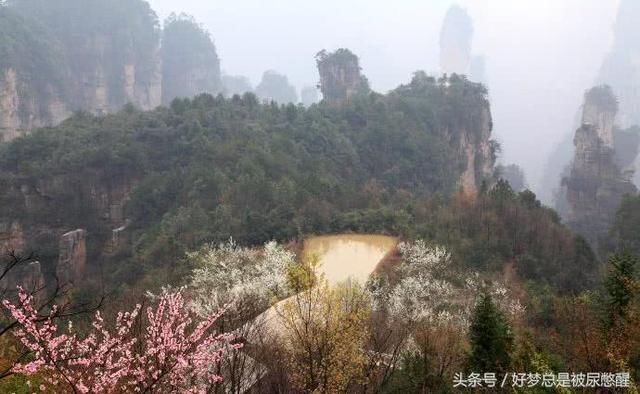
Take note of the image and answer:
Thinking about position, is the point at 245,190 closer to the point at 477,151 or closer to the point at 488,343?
the point at 488,343

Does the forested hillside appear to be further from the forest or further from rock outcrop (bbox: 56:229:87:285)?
rock outcrop (bbox: 56:229:87:285)

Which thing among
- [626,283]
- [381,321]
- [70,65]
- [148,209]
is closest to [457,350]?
[381,321]

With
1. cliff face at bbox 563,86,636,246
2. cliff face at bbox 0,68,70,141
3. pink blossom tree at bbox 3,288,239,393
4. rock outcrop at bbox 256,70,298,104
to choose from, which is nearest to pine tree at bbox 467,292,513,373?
pink blossom tree at bbox 3,288,239,393

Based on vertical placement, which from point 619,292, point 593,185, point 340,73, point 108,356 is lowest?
point 619,292

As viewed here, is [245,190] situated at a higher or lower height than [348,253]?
higher

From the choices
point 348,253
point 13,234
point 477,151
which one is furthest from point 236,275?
point 477,151

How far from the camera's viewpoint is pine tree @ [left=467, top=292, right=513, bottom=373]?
534 inches

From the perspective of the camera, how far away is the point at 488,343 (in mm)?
13672

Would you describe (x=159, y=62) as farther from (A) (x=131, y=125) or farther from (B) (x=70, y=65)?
(A) (x=131, y=125)

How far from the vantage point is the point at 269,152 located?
42.4m

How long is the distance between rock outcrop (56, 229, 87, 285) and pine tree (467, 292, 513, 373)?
27.8m

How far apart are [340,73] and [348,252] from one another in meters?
42.4

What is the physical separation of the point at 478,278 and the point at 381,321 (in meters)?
11.0

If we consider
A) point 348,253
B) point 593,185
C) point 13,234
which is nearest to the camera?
point 348,253
